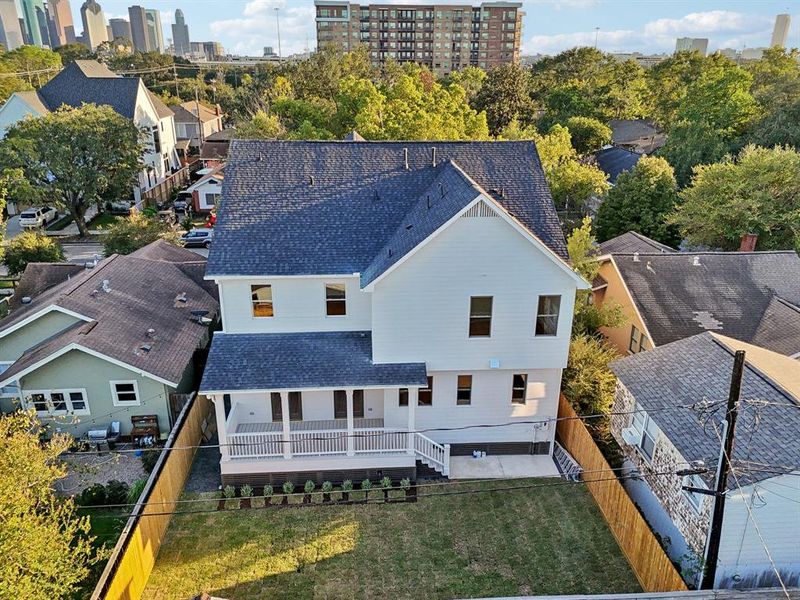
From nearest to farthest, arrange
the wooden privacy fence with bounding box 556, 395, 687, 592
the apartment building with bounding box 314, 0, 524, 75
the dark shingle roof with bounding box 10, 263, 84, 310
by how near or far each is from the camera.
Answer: the wooden privacy fence with bounding box 556, 395, 687, 592 → the dark shingle roof with bounding box 10, 263, 84, 310 → the apartment building with bounding box 314, 0, 524, 75

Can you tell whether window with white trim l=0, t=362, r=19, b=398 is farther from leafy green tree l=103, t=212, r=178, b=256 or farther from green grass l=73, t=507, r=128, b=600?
leafy green tree l=103, t=212, r=178, b=256

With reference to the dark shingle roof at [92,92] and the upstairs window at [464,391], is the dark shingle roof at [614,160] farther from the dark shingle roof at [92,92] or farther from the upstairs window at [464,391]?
the dark shingle roof at [92,92]

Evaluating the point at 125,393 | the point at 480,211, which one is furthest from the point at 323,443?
the point at 480,211

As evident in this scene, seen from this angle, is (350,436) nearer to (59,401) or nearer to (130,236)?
(59,401)

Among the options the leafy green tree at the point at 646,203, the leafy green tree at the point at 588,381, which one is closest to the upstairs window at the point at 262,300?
the leafy green tree at the point at 588,381

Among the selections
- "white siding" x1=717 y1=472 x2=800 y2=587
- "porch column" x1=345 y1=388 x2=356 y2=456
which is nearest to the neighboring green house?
"porch column" x1=345 y1=388 x2=356 y2=456
